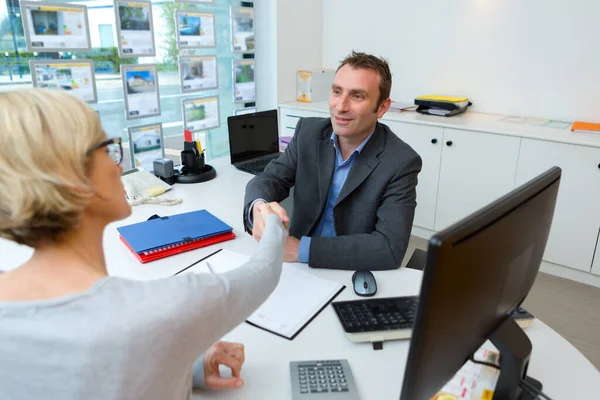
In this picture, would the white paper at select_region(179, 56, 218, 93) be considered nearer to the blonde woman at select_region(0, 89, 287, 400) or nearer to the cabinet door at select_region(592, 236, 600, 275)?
the blonde woman at select_region(0, 89, 287, 400)

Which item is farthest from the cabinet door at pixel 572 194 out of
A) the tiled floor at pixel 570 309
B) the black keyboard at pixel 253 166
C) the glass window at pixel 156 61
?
the glass window at pixel 156 61

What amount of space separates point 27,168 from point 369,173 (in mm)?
1256

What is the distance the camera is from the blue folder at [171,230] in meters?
1.54

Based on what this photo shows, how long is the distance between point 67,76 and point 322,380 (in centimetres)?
210

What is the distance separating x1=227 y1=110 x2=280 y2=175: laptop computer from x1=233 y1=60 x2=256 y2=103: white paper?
900 mm

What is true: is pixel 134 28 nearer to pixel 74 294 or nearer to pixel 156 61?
pixel 156 61

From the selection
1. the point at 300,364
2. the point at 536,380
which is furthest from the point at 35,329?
the point at 536,380

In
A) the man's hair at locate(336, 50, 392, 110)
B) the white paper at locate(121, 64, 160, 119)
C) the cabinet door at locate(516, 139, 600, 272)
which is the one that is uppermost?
the man's hair at locate(336, 50, 392, 110)

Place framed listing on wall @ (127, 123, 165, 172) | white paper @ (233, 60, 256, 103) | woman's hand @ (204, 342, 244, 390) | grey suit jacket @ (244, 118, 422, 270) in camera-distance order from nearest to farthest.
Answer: woman's hand @ (204, 342, 244, 390)
grey suit jacket @ (244, 118, 422, 270)
framed listing on wall @ (127, 123, 165, 172)
white paper @ (233, 60, 256, 103)

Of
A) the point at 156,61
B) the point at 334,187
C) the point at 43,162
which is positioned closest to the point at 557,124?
the point at 334,187

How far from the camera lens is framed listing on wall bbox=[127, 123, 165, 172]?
277 cm

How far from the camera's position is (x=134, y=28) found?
257cm

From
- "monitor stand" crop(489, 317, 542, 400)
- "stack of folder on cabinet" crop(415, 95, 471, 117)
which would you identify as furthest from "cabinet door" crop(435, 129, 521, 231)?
"monitor stand" crop(489, 317, 542, 400)

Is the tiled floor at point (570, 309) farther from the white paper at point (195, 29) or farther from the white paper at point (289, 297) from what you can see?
the white paper at point (195, 29)
